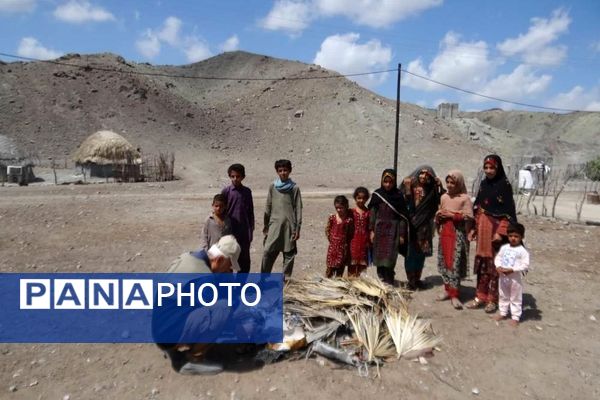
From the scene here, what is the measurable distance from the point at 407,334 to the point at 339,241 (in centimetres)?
121

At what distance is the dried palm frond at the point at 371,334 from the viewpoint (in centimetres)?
317

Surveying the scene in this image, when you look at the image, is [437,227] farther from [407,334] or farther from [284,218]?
[284,218]

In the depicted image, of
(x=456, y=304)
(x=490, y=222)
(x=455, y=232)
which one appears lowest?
(x=456, y=304)

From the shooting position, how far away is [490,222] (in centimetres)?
405

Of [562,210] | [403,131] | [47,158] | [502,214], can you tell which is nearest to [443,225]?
[502,214]

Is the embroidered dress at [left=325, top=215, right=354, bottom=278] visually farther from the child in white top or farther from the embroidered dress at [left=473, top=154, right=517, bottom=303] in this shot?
the child in white top

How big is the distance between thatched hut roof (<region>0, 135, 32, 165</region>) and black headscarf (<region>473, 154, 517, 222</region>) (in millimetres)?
17725

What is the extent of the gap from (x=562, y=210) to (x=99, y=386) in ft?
39.3

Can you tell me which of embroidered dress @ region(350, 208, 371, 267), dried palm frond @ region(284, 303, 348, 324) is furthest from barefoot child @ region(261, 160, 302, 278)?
dried palm frond @ region(284, 303, 348, 324)

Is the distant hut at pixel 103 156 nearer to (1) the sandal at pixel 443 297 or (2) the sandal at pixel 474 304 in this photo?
(1) the sandal at pixel 443 297

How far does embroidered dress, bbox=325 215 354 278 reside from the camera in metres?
4.26

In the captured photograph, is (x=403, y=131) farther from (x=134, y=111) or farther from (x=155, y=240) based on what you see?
(x=155, y=240)

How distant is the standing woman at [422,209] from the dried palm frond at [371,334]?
122cm

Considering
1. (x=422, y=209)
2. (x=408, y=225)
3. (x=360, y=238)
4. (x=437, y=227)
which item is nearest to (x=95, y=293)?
(x=360, y=238)
